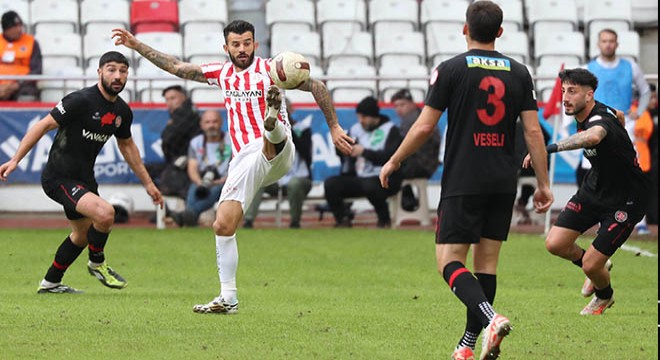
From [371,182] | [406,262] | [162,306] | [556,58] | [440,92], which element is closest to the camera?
[440,92]

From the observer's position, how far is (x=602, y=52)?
15.6 metres

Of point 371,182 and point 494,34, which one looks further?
point 371,182

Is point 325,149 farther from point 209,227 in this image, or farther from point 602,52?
point 602,52

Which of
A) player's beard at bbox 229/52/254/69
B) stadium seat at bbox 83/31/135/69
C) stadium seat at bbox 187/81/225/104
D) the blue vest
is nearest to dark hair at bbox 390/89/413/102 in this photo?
stadium seat at bbox 187/81/225/104

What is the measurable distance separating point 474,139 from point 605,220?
323 cm

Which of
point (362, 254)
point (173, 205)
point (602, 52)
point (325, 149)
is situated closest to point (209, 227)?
point (173, 205)

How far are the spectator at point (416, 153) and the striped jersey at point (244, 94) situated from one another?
829 cm

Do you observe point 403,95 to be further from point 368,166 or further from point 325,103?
point 325,103

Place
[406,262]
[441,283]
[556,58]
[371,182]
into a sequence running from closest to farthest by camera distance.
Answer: [441,283]
[406,262]
[371,182]
[556,58]

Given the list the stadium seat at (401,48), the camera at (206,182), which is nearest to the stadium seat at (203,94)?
the camera at (206,182)

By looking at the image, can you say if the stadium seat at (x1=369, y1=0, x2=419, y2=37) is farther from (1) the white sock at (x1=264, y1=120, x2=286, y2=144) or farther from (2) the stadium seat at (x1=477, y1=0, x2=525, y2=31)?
(1) the white sock at (x1=264, y1=120, x2=286, y2=144)

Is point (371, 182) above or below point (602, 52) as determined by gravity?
below

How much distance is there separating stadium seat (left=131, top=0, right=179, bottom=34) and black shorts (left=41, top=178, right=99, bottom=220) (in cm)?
982

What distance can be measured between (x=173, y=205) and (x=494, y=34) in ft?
38.1
